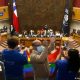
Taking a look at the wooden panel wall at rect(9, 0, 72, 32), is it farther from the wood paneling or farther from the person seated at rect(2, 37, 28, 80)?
the person seated at rect(2, 37, 28, 80)

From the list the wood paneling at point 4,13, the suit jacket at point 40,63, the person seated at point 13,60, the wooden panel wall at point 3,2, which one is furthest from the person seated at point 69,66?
the wooden panel wall at point 3,2

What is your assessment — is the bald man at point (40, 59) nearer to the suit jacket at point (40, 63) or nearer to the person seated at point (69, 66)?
the suit jacket at point (40, 63)

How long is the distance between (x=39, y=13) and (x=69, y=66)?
11.3 m

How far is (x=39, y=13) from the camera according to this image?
15.0m

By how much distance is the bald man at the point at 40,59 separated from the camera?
409cm

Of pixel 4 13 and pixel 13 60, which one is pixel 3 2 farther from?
pixel 13 60

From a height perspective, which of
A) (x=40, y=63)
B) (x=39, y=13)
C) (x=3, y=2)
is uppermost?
(x=40, y=63)

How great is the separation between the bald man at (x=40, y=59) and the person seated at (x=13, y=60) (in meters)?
0.20

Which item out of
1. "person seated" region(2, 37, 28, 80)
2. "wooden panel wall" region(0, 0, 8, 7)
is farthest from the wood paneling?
"person seated" region(2, 37, 28, 80)

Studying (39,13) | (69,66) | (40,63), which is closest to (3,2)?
(39,13)

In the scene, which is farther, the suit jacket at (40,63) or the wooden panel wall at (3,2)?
the wooden panel wall at (3,2)

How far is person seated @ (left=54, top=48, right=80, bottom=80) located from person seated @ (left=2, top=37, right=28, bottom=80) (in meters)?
0.46

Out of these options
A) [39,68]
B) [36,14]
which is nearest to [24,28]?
[36,14]

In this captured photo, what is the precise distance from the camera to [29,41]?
13719 millimetres
